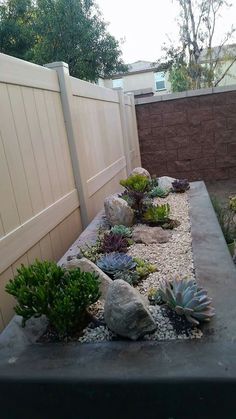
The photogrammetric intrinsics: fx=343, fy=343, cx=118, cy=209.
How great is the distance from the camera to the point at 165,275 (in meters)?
2.10

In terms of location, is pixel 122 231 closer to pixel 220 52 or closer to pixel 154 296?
pixel 154 296

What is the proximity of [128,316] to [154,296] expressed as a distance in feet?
1.17

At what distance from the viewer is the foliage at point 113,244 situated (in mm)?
2490

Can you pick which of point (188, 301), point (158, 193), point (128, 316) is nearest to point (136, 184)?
point (158, 193)

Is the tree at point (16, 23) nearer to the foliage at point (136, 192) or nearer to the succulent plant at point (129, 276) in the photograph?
the foliage at point (136, 192)

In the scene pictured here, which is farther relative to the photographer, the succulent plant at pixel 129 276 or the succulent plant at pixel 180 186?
the succulent plant at pixel 180 186

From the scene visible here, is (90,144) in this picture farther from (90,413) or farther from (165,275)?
(90,413)

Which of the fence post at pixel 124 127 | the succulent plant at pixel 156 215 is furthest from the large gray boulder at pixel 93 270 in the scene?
the fence post at pixel 124 127

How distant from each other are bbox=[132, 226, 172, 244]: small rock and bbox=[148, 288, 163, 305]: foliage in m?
0.82

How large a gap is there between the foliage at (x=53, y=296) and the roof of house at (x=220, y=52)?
1212 centimetres

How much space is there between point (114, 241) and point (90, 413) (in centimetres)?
132

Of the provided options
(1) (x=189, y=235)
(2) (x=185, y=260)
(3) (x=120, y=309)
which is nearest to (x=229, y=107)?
(1) (x=189, y=235)

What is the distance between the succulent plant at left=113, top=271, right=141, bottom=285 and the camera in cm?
203

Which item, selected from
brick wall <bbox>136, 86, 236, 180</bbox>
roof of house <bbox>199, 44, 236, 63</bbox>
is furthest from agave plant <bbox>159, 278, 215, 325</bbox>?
roof of house <bbox>199, 44, 236, 63</bbox>
